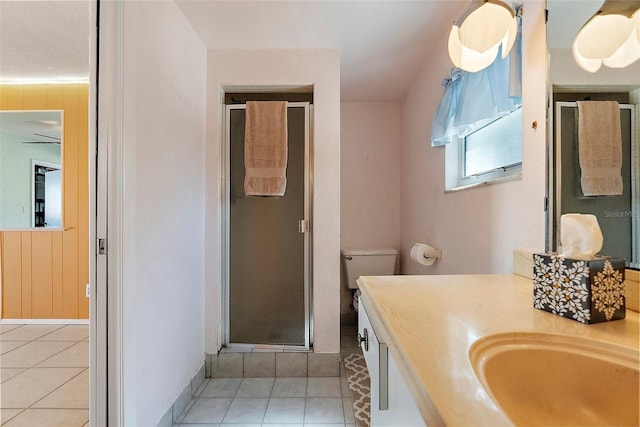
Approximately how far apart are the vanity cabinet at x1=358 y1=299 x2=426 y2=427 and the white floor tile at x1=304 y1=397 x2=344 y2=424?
2.44 feet

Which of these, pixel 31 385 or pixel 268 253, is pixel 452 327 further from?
pixel 31 385

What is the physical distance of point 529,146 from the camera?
1.07m

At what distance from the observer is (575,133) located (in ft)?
2.84

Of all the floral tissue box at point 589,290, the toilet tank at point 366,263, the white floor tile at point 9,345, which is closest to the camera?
the floral tissue box at point 589,290

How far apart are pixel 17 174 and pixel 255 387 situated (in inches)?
131

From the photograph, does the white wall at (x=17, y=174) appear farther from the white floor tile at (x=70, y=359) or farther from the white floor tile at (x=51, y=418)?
the white floor tile at (x=51, y=418)

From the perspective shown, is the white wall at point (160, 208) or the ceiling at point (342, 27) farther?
the ceiling at point (342, 27)

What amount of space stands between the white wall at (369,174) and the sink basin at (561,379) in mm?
2250

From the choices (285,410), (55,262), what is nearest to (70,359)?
(55,262)

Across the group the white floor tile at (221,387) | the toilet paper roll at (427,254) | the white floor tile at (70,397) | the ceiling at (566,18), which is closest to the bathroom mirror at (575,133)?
the ceiling at (566,18)

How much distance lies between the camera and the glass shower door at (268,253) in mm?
2006

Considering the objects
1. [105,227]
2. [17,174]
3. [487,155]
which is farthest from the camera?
[17,174]

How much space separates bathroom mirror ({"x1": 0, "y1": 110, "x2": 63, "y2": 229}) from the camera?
276 cm

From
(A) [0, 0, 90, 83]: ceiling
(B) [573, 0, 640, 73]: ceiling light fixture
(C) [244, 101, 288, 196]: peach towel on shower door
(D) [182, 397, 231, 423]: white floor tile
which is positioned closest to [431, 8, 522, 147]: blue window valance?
(B) [573, 0, 640, 73]: ceiling light fixture
